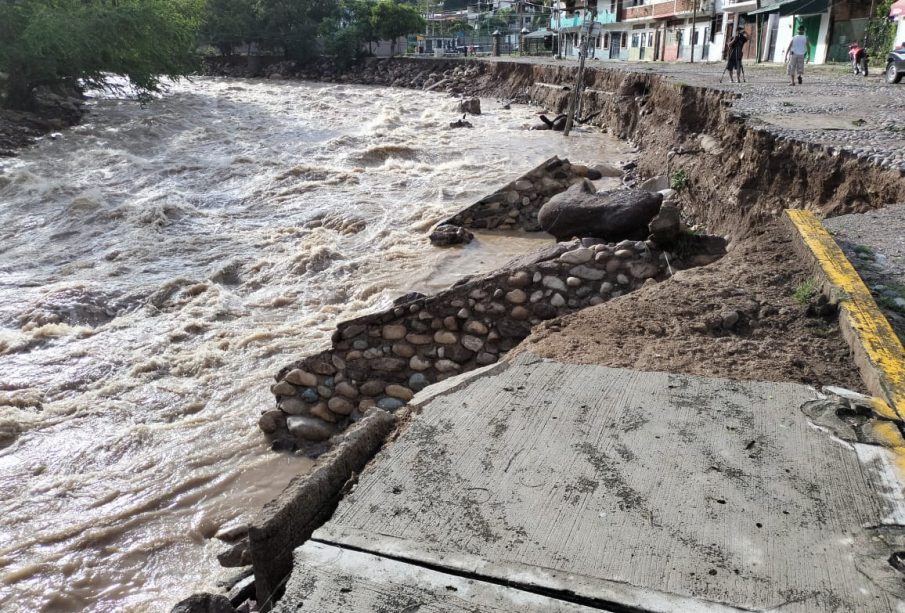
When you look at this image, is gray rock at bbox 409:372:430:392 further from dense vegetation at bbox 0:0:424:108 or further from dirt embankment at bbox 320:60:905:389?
dense vegetation at bbox 0:0:424:108

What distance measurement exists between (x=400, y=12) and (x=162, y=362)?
4511cm

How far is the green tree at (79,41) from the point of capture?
19.8 m

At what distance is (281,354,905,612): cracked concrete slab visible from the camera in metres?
2.11

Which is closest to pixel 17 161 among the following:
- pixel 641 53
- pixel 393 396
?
pixel 393 396

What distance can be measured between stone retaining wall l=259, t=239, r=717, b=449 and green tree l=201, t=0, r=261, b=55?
46453 millimetres

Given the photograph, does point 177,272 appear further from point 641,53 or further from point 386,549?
point 641,53

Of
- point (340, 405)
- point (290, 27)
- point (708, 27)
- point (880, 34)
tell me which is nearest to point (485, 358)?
point (340, 405)

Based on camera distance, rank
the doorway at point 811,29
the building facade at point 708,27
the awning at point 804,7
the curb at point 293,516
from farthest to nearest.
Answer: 1. the doorway at point 811,29
2. the building facade at point 708,27
3. the awning at point 804,7
4. the curb at point 293,516

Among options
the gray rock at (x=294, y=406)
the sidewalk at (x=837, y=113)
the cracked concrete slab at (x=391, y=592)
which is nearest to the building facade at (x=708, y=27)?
the sidewalk at (x=837, y=113)

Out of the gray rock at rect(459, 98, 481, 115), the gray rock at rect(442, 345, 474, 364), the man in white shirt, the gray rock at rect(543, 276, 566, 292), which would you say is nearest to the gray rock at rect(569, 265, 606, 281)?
the gray rock at rect(543, 276, 566, 292)

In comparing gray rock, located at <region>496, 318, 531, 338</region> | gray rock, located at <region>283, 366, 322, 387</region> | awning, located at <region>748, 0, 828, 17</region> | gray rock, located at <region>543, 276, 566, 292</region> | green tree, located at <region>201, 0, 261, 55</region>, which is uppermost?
green tree, located at <region>201, 0, 261, 55</region>

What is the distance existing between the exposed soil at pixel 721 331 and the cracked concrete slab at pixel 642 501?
0.32 metres

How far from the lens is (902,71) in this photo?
15.1 m

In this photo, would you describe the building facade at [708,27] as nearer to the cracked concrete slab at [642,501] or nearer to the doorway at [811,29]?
the doorway at [811,29]
